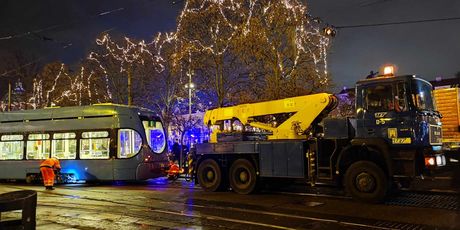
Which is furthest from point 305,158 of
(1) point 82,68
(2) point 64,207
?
(1) point 82,68

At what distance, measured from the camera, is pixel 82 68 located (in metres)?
32.2

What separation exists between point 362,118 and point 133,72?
21893 millimetres

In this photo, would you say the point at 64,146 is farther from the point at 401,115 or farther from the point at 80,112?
the point at 401,115

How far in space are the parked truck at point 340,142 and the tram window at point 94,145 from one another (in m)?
4.84

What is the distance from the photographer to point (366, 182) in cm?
1145

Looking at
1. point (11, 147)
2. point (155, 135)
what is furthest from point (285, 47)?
point (11, 147)

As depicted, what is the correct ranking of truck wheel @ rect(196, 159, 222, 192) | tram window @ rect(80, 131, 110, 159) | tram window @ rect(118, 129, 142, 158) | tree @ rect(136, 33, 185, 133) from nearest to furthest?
truck wheel @ rect(196, 159, 222, 192), tram window @ rect(118, 129, 142, 158), tram window @ rect(80, 131, 110, 159), tree @ rect(136, 33, 185, 133)

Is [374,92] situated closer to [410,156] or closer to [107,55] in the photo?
[410,156]

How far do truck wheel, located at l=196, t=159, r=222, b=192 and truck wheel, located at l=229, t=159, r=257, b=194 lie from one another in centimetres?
49

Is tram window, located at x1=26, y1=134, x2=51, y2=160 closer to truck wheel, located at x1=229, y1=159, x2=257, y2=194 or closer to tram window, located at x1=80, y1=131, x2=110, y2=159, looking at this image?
tram window, located at x1=80, y1=131, x2=110, y2=159

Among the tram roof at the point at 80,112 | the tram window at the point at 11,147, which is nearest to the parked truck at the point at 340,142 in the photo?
the tram roof at the point at 80,112

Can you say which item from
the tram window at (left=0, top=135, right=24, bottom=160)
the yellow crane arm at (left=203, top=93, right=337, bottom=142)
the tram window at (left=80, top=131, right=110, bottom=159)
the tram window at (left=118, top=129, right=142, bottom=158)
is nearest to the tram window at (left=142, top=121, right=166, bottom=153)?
the tram window at (left=118, top=129, right=142, bottom=158)

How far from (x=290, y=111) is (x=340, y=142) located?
197cm

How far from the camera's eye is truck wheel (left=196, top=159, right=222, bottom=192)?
584 inches
